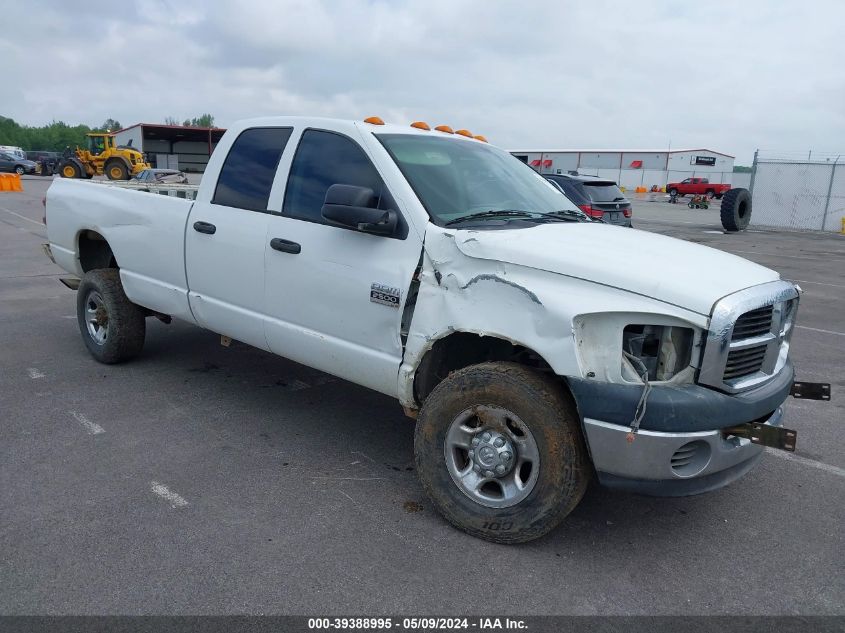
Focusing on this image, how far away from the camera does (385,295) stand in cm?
353

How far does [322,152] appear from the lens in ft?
13.4

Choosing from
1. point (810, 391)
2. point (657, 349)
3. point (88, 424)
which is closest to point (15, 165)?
point (88, 424)

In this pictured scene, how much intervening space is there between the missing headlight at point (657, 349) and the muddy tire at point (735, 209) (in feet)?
71.6

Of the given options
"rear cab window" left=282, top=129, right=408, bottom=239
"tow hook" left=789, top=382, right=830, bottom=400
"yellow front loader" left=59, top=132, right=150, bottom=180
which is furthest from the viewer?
"yellow front loader" left=59, top=132, right=150, bottom=180

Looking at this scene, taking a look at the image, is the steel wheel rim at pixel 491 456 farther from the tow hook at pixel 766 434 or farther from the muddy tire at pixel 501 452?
the tow hook at pixel 766 434

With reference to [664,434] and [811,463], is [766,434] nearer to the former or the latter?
[664,434]

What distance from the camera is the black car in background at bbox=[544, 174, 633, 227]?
13.3m

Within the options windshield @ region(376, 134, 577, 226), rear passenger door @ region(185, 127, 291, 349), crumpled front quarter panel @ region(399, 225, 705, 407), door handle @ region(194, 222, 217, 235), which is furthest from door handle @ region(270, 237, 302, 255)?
crumpled front quarter panel @ region(399, 225, 705, 407)

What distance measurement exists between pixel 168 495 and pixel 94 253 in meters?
3.17

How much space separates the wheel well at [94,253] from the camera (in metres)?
5.77

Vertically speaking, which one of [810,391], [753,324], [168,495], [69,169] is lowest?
[168,495]

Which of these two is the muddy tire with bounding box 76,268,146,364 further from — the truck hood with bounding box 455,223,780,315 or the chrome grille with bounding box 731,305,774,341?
the chrome grille with bounding box 731,305,774,341

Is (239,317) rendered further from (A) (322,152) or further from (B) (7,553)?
(B) (7,553)

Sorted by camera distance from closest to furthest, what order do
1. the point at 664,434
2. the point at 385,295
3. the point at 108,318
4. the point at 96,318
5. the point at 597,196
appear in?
the point at 664,434 < the point at 385,295 < the point at 108,318 < the point at 96,318 < the point at 597,196
